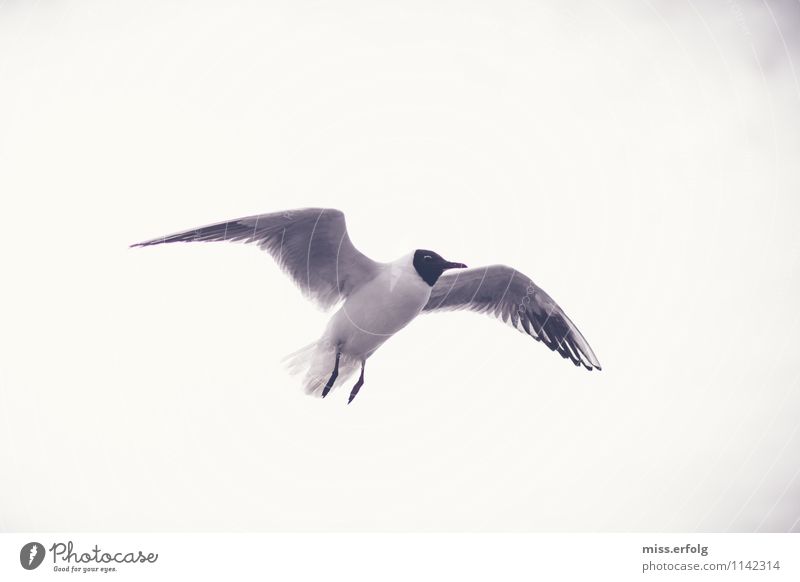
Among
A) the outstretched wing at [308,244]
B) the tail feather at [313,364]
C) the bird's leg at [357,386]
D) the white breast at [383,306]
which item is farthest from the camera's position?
the tail feather at [313,364]

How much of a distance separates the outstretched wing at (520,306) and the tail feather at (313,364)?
0.63 meters

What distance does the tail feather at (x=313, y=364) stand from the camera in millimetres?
3736

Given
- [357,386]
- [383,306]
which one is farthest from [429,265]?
[357,386]

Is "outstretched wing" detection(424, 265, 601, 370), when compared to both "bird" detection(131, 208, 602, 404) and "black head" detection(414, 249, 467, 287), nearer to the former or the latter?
"bird" detection(131, 208, 602, 404)

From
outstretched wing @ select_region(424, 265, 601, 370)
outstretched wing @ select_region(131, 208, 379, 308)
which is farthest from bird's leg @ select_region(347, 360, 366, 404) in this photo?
outstretched wing @ select_region(424, 265, 601, 370)

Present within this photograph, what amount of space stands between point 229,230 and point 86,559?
1.56 m

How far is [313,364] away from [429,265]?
0.81 meters

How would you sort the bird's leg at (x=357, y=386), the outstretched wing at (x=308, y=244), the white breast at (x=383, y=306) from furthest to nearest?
the bird's leg at (x=357, y=386), the white breast at (x=383, y=306), the outstretched wing at (x=308, y=244)

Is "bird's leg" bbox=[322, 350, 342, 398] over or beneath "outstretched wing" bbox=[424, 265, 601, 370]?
beneath

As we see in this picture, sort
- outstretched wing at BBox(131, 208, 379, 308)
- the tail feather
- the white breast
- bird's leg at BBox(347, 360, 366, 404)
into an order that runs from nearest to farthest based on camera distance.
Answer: outstretched wing at BBox(131, 208, 379, 308), the white breast, bird's leg at BBox(347, 360, 366, 404), the tail feather

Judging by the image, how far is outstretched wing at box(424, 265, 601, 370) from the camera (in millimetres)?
3920

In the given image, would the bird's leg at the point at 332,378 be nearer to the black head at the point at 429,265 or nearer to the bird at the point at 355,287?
the bird at the point at 355,287

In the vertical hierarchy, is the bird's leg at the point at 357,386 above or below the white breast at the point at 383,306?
below

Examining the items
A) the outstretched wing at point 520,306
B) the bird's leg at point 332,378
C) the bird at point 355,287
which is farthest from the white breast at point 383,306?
the outstretched wing at point 520,306
